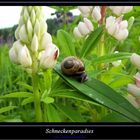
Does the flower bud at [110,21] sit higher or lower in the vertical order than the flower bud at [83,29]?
higher

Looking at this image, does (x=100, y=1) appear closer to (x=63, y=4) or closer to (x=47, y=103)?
(x=63, y=4)

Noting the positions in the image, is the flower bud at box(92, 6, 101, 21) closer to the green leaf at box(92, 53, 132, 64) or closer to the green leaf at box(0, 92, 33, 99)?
the green leaf at box(92, 53, 132, 64)

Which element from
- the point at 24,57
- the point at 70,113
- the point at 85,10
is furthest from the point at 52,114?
the point at 85,10

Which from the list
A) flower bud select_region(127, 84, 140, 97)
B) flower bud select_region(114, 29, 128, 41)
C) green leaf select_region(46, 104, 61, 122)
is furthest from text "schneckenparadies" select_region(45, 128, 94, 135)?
flower bud select_region(114, 29, 128, 41)

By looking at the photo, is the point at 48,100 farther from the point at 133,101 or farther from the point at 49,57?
the point at 133,101

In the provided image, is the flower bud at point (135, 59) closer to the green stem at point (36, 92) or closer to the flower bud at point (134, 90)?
the flower bud at point (134, 90)

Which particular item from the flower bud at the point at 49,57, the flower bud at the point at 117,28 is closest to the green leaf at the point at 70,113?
the flower bud at the point at 49,57

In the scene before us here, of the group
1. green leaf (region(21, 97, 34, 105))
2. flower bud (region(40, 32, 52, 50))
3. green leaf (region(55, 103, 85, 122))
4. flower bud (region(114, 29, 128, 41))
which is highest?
flower bud (region(40, 32, 52, 50))

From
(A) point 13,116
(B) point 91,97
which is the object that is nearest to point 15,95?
(A) point 13,116

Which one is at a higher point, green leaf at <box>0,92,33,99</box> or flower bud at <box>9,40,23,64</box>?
flower bud at <box>9,40,23,64</box>
